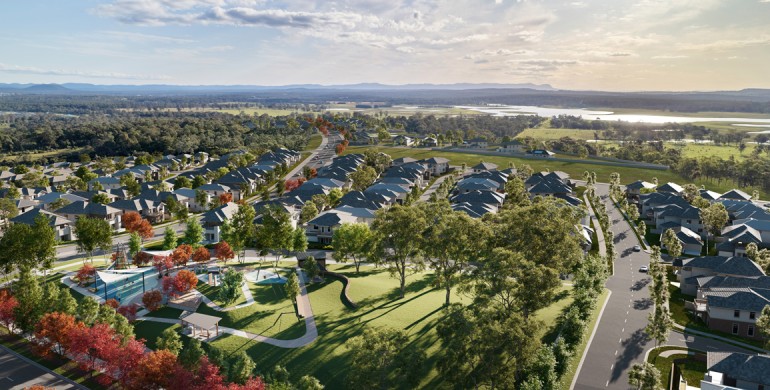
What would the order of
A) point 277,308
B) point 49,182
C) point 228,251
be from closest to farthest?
point 277,308 → point 228,251 → point 49,182

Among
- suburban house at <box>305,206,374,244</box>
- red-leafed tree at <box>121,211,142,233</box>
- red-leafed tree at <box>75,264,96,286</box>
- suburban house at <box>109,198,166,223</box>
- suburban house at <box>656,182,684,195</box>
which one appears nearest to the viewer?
red-leafed tree at <box>75,264,96,286</box>

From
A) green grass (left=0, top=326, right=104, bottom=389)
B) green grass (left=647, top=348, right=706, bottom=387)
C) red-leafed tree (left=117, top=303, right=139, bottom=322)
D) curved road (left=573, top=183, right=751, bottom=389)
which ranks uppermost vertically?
red-leafed tree (left=117, top=303, right=139, bottom=322)

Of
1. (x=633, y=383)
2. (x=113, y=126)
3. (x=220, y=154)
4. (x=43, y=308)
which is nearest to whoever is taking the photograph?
(x=633, y=383)

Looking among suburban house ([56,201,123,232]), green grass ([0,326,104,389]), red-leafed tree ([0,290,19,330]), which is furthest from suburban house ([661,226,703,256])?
suburban house ([56,201,123,232])

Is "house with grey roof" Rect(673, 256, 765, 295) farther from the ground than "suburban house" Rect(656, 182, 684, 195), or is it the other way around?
"suburban house" Rect(656, 182, 684, 195)

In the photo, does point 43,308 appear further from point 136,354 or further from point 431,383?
point 431,383

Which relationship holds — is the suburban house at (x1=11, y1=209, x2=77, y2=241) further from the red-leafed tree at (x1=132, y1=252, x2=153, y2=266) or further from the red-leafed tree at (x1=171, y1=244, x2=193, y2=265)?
the red-leafed tree at (x1=171, y1=244, x2=193, y2=265)

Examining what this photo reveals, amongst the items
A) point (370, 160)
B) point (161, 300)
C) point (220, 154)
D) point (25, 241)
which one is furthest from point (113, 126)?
point (161, 300)
